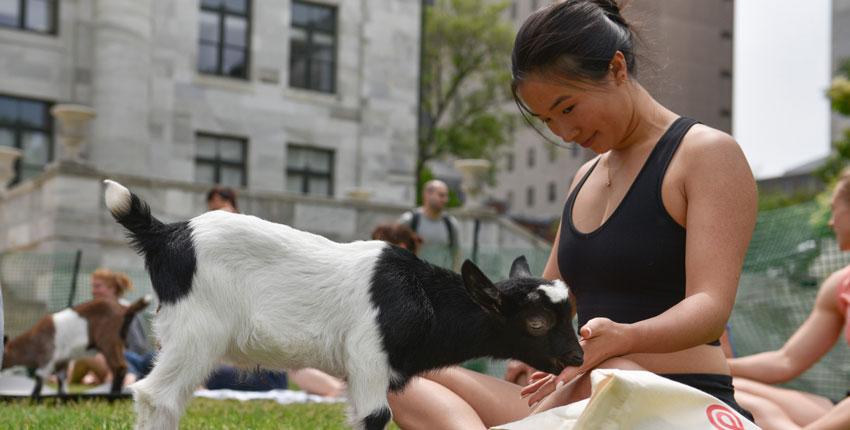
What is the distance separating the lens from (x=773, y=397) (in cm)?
487

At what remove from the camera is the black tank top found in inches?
118

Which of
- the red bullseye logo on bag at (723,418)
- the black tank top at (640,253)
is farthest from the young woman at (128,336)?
the red bullseye logo on bag at (723,418)

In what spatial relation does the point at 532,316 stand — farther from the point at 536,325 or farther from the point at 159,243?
the point at 159,243

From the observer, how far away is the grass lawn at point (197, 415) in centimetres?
466

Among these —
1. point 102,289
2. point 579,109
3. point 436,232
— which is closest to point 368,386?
point 579,109

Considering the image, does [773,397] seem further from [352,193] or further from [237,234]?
[352,193]

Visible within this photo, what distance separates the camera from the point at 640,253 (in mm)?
2996

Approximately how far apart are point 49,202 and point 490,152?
27.5 meters

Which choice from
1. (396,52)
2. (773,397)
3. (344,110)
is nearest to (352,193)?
(344,110)

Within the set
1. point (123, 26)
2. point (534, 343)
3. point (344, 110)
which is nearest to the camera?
point (534, 343)

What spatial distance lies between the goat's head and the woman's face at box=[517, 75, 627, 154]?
58 centimetres

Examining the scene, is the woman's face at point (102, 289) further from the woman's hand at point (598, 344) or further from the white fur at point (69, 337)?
the woman's hand at point (598, 344)

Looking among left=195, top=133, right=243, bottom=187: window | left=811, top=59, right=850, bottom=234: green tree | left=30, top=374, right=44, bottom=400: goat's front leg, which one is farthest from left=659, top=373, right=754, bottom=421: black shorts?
left=195, top=133, right=243, bottom=187: window

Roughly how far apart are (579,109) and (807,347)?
295 cm
